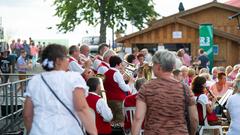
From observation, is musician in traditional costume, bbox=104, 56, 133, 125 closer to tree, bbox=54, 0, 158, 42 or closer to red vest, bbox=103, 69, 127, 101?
red vest, bbox=103, 69, 127, 101

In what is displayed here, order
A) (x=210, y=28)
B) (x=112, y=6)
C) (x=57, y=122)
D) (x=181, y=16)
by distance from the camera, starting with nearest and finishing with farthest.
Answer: (x=57, y=122) → (x=210, y=28) → (x=181, y=16) → (x=112, y=6)

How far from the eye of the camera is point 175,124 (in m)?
5.38

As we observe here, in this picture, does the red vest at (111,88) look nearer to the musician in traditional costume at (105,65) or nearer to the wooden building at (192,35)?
the musician in traditional costume at (105,65)

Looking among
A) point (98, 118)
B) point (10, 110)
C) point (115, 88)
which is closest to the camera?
point (98, 118)

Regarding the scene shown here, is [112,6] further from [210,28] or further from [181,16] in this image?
[210,28]

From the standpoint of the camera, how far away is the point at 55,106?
16.4ft

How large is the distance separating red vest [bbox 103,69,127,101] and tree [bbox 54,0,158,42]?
128 feet

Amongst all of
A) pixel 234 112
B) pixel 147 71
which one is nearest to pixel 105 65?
pixel 147 71

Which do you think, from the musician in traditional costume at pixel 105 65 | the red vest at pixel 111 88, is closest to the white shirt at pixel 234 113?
the red vest at pixel 111 88

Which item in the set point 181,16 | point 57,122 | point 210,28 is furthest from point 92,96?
point 181,16

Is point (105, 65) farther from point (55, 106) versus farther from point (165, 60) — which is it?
point (55, 106)

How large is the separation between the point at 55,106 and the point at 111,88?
481cm

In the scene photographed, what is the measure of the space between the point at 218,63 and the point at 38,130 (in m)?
25.8

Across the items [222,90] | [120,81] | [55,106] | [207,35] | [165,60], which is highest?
[207,35]
